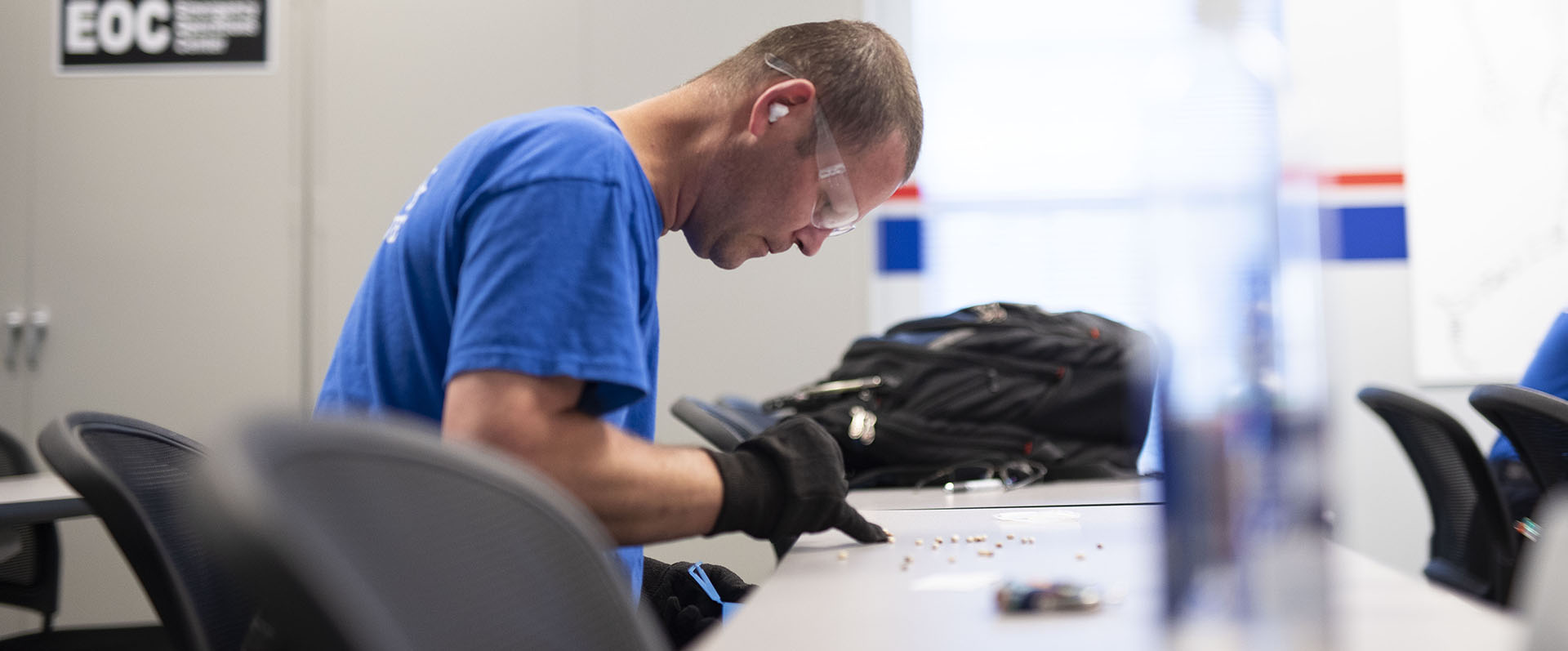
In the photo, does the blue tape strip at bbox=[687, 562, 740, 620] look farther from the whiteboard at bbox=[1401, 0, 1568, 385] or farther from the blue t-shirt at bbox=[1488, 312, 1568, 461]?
the whiteboard at bbox=[1401, 0, 1568, 385]

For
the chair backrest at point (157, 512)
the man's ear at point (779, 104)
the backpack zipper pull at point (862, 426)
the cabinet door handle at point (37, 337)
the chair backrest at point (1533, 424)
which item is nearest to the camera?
the chair backrest at point (157, 512)

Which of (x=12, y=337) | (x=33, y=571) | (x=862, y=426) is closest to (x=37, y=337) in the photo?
(x=12, y=337)

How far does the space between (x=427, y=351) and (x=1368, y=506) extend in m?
3.48

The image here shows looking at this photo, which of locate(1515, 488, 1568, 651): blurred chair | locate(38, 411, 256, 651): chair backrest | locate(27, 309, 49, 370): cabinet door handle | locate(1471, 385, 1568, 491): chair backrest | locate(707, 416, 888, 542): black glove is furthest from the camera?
locate(27, 309, 49, 370): cabinet door handle

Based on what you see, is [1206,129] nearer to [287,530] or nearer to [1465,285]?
[287,530]

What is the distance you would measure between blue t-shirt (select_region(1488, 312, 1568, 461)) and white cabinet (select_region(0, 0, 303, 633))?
3.17 m

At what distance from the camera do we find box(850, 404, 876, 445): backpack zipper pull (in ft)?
6.16

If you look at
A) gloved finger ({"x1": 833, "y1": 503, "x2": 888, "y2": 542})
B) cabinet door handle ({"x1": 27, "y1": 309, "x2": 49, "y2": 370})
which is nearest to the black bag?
gloved finger ({"x1": 833, "y1": 503, "x2": 888, "y2": 542})

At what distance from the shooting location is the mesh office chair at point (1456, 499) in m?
1.95

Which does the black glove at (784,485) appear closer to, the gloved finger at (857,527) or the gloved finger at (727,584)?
the gloved finger at (857,527)

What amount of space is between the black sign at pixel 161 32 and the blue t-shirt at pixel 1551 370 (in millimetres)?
3472

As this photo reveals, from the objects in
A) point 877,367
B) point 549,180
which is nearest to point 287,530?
point 549,180

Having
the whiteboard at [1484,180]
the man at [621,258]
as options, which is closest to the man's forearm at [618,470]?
the man at [621,258]

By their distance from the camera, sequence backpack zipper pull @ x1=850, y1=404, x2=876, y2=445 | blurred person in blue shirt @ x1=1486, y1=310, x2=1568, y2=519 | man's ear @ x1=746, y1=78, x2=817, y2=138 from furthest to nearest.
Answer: blurred person in blue shirt @ x1=1486, y1=310, x2=1568, y2=519 → backpack zipper pull @ x1=850, y1=404, x2=876, y2=445 → man's ear @ x1=746, y1=78, x2=817, y2=138
